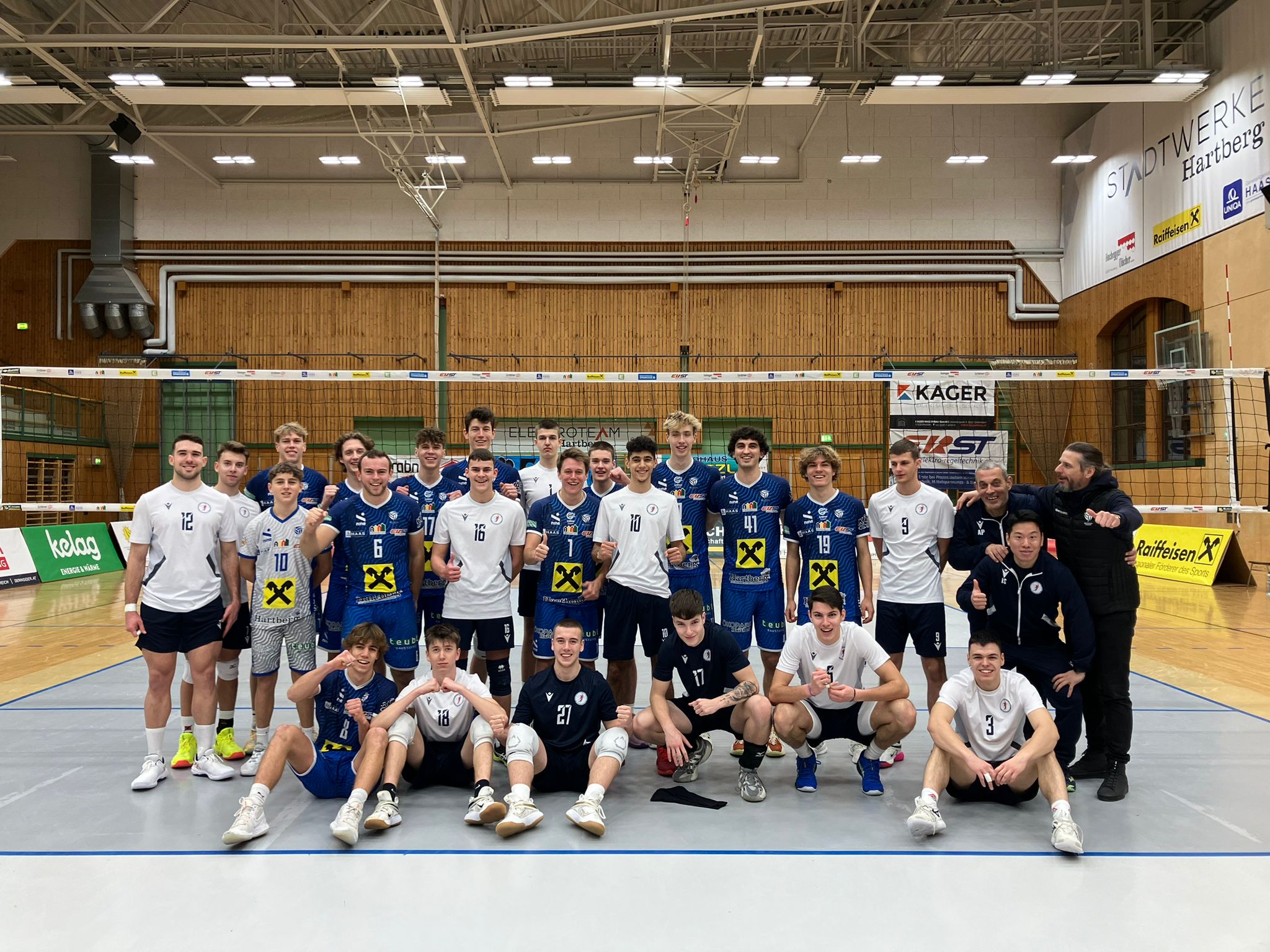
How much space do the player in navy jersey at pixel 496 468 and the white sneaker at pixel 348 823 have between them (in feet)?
7.45

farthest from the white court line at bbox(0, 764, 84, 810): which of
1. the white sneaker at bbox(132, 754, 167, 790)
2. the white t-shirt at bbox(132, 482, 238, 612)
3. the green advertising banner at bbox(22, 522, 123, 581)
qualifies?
the green advertising banner at bbox(22, 522, 123, 581)

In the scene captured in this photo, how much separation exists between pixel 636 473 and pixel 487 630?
4.44 feet

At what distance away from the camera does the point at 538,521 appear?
562cm

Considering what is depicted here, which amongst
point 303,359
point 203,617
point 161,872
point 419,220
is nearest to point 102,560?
point 303,359

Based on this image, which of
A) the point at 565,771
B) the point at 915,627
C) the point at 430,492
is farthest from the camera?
the point at 430,492

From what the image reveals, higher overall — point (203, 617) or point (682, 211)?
point (682, 211)

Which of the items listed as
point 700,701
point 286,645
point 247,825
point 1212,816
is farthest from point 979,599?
point 286,645

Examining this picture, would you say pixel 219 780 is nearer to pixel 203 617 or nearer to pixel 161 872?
pixel 203 617

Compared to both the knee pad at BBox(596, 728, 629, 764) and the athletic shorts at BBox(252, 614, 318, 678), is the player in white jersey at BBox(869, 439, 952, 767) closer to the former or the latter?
the knee pad at BBox(596, 728, 629, 764)

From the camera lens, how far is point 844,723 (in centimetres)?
466

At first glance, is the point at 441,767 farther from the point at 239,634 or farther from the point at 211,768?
the point at 239,634

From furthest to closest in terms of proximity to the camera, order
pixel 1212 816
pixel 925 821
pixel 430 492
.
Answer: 1. pixel 430 492
2. pixel 1212 816
3. pixel 925 821

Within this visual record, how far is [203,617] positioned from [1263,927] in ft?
17.1

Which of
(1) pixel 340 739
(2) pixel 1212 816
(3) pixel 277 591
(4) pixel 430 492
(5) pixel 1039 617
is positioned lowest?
(2) pixel 1212 816
